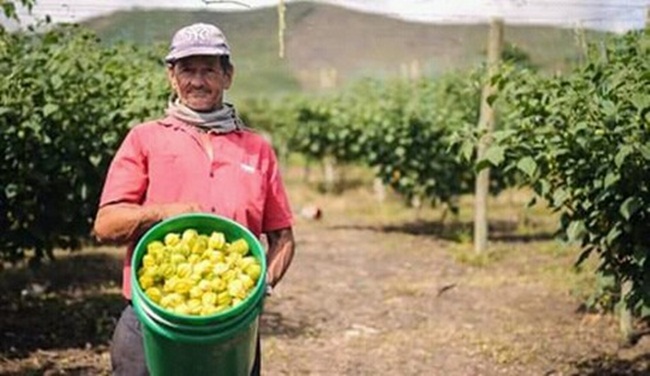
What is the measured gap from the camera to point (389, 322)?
651cm

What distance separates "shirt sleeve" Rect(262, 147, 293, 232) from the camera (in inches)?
108

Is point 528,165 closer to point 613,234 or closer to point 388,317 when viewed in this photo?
point 613,234

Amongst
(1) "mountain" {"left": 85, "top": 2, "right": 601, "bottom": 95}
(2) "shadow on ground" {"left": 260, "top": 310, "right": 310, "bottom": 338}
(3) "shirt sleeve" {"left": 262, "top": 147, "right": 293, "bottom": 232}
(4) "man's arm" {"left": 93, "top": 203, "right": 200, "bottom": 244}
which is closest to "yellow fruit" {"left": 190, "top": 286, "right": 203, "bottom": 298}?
(4) "man's arm" {"left": 93, "top": 203, "right": 200, "bottom": 244}

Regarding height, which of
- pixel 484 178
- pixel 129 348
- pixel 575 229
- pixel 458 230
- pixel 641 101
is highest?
pixel 641 101

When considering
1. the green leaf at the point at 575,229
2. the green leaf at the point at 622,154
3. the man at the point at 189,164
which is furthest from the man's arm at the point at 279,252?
the green leaf at the point at 575,229

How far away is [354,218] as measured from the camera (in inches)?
561

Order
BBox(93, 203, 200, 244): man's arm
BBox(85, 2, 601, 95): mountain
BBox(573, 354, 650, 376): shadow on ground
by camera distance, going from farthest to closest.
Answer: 1. BBox(85, 2, 601, 95): mountain
2. BBox(573, 354, 650, 376): shadow on ground
3. BBox(93, 203, 200, 244): man's arm

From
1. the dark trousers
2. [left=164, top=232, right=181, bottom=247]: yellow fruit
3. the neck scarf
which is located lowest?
the dark trousers

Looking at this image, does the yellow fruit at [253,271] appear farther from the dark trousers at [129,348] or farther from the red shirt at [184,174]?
the dark trousers at [129,348]

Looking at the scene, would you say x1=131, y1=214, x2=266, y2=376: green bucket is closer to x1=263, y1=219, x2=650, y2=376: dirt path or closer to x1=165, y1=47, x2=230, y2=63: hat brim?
x1=165, y1=47, x2=230, y2=63: hat brim

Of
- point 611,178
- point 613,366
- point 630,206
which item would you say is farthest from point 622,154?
point 613,366

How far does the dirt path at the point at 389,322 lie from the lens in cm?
529

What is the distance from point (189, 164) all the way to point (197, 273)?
1.28ft

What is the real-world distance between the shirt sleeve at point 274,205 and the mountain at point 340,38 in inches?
156
